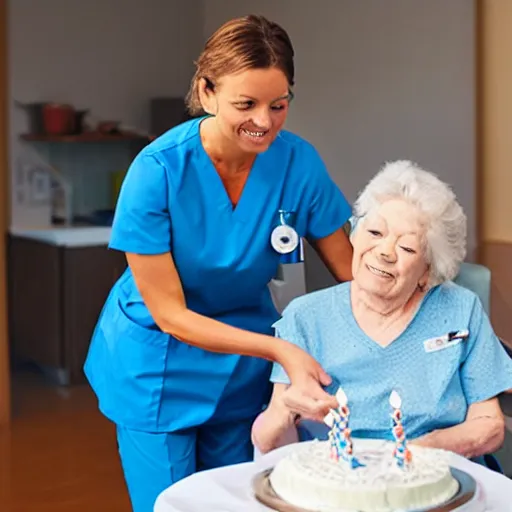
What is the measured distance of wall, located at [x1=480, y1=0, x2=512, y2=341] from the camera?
11.9 feet

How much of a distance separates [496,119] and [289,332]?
1879 millimetres

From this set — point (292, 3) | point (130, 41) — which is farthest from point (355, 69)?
point (130, 41)

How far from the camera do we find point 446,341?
2.03 meters

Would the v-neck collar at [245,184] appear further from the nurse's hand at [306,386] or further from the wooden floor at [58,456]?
the wooden floor at [58,456]

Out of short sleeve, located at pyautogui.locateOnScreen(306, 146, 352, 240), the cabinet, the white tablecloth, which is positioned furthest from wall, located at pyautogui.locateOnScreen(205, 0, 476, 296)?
the white tablecloth

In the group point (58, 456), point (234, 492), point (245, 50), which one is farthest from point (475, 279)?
point (58, 456)

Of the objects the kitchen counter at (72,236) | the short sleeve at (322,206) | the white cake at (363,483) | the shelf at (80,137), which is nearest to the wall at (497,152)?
the short sleeve at (322,206)

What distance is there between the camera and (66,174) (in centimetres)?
593

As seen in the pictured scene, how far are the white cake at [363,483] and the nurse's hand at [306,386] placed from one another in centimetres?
20

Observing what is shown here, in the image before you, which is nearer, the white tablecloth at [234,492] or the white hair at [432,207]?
the white tablecloth at [234,492]

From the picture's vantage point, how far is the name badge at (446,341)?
6.66ft

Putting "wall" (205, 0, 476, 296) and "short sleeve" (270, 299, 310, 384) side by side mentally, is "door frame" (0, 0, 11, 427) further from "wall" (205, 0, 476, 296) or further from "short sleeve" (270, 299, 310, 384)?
"short sleeve" (270, 299, 310, 384)

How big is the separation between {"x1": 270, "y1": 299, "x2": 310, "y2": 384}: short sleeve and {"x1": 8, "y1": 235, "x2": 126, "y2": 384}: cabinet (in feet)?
11.0

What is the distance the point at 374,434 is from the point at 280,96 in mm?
645
